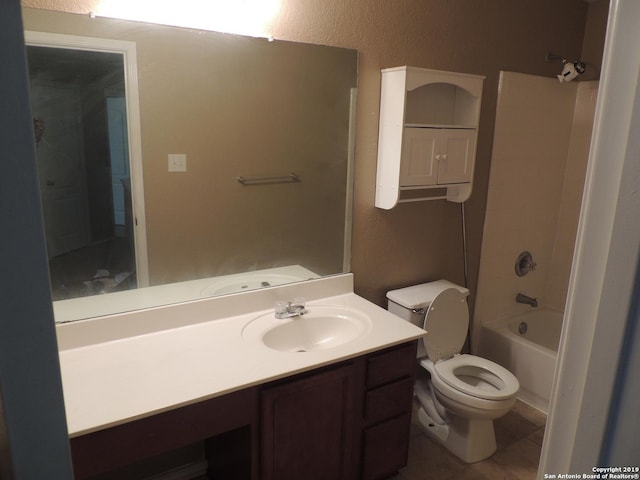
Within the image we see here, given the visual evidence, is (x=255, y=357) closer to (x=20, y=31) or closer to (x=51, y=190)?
(x=51, y=190)

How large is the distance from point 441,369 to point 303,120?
138cm

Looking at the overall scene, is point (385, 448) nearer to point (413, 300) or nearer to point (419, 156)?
point (413, 300)

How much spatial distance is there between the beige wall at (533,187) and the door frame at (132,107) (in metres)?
2.01

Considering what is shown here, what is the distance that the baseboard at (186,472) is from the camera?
2039 millimetres

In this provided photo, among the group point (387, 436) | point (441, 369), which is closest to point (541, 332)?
point (441, 369)

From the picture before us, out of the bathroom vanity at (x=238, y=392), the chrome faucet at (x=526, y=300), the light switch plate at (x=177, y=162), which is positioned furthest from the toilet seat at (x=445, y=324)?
the light switch plate at (x=177, y=162)

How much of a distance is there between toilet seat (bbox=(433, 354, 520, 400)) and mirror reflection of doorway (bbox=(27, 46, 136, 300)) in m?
1.55

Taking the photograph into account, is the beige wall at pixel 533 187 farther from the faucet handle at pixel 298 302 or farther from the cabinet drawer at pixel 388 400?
the faucet handle at pixel 298 302

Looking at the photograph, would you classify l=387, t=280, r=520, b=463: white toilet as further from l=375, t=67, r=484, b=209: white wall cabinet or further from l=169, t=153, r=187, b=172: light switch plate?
l=169, t=153, r=187, b=172: light switch plate

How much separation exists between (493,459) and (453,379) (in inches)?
19.0

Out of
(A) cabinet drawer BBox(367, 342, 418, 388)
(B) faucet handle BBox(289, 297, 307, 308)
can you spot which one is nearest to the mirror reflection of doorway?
(B) faucet handle BBox(289, 297, 307, 308)

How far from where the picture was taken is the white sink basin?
196cm

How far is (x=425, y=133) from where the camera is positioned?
2.24 metres

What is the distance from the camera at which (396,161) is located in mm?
2199
